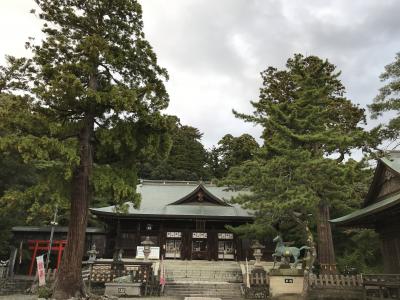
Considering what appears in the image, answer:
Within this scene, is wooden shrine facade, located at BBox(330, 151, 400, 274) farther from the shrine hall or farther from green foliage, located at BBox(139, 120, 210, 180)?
green foliage, located at BBox(139, 120, 210, 180)

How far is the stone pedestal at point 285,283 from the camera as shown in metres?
15.0

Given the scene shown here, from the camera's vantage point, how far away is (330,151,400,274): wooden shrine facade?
13992 millimetres

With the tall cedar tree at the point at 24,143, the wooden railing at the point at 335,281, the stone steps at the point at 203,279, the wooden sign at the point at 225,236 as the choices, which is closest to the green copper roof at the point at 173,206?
the wooden sign at the point at 225,236

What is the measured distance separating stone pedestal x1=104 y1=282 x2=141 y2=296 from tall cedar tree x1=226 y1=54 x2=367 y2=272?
656 centimetres

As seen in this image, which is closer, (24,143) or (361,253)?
(24,143)

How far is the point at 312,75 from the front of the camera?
2162cm

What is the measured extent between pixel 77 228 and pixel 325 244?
1368cm

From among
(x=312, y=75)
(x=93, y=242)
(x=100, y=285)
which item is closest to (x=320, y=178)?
(x=312, y=75)

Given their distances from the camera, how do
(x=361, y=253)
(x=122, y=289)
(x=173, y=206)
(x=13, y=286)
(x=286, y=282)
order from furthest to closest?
(x=173, y=206)
(x=361, y=253)
(x=13, y=286)
(x=122, y=289)
(x=286, y=282)

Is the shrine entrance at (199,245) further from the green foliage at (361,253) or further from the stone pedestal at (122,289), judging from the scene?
the stone pedestal at (122,289)

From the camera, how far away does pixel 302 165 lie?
628 inches

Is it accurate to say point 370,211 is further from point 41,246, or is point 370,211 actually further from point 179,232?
point 41,246

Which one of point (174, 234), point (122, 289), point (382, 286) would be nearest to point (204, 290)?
point (122, 289)

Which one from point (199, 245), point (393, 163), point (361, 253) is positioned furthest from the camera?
point (199, 245)
